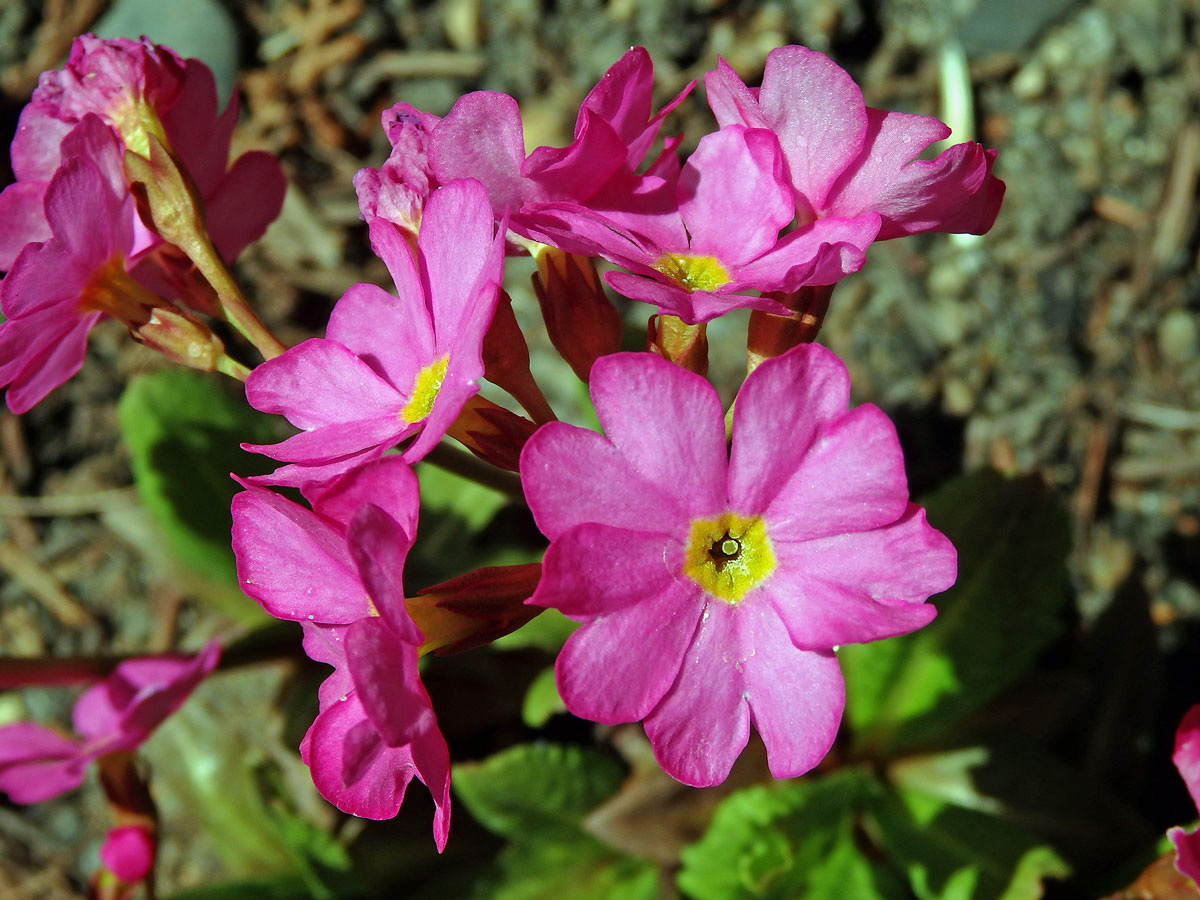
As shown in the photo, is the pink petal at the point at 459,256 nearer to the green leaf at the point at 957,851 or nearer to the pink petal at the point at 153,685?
the pink petal at the point at 153,685

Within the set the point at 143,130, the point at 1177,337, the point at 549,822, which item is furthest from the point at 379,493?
the point at 1177,337

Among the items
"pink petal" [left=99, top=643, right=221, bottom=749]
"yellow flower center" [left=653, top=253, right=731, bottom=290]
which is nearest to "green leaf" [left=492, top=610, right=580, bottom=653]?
"pink petal" [left=99, top=643, right=221, bottom=749]

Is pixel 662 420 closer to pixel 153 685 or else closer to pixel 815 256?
pixel 815 256

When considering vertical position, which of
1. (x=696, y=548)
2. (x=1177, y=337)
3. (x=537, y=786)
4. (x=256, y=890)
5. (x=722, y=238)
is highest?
(x=722, y=238)

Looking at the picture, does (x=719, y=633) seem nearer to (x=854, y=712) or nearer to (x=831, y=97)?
(x=831, y=97)

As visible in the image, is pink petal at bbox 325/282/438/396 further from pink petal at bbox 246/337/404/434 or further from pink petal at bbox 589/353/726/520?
pink petal at bbox 589/353/726/520

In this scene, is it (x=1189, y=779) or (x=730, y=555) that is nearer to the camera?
(x=730, y=555)
